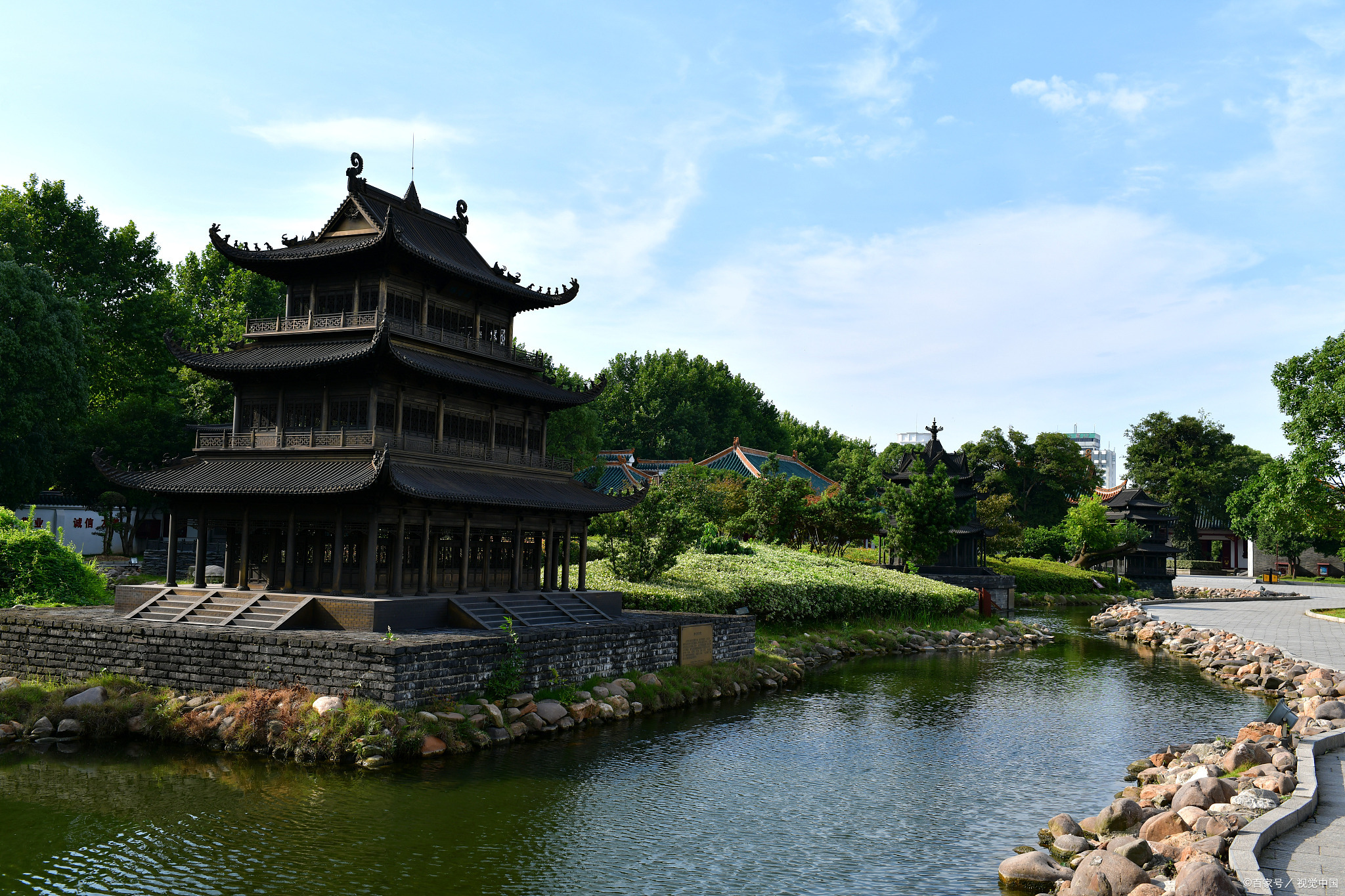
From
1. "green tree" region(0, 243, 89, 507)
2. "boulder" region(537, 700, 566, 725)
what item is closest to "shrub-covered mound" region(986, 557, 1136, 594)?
"boulder" region(537, 700, 566, 725)

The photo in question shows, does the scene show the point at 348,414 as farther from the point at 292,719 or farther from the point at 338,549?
the point at 292,719

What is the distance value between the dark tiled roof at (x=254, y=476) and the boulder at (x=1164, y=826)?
19009mm

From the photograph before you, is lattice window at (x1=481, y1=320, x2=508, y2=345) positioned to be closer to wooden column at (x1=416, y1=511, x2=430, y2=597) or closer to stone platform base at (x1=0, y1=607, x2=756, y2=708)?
wooden column at (x1=416, y1=511, x2=430, y2=597)

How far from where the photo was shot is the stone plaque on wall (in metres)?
31.3

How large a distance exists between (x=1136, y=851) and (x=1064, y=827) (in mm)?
2796

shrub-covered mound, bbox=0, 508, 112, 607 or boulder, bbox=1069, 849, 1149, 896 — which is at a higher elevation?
shrub-covered mound, bbox=0, 508, 112, 607

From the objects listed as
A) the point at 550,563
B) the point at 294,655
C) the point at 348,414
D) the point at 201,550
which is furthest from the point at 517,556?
the point at 294,655

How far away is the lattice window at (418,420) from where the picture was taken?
2984 cm

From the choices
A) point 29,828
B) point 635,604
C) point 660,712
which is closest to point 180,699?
point 29,828

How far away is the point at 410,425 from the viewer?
30062mm

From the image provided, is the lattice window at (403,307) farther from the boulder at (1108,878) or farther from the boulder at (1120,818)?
the boulder at (1108,878)

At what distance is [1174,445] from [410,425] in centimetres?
9972

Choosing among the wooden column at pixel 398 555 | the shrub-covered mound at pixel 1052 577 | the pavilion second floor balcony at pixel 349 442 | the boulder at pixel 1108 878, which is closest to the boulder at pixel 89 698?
the wooden column at pixel 398 555

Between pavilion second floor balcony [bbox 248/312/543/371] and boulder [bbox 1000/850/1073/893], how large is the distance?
71.4 ft
